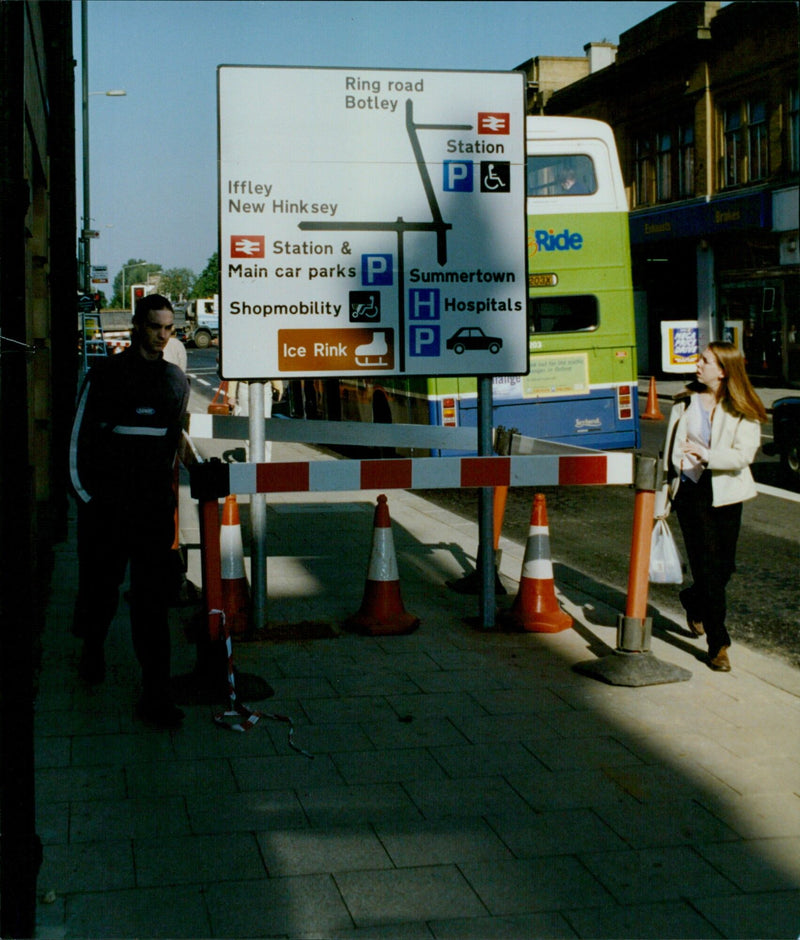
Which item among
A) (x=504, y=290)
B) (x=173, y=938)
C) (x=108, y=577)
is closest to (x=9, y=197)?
(x=173, y=938)

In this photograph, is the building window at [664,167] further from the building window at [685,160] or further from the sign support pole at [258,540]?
the sign support pole at [258,540]

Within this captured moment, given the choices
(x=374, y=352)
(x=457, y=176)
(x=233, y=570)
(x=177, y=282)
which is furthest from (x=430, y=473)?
(x=177, y=282)

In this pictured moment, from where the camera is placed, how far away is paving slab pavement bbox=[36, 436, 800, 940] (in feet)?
11.7

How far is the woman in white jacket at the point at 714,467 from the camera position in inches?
251

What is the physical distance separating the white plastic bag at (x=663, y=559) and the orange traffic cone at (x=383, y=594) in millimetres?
1451

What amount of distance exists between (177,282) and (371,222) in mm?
172352

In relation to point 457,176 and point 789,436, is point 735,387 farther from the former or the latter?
point 789,436

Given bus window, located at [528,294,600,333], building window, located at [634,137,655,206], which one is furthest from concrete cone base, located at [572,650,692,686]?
building window, located at [634,137,655,206]

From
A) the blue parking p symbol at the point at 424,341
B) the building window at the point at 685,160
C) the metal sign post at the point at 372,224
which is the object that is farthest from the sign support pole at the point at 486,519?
the building window at the point at 685,160

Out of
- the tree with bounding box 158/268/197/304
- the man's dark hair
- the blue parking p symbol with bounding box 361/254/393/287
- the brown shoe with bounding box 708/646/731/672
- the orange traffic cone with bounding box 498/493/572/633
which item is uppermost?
the tree with bounding box 158/268/197/304

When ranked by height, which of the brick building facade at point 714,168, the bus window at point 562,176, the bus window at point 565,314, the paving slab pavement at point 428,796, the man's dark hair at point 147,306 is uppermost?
the brick building facade at point 714,168

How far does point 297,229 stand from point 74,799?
3.51m

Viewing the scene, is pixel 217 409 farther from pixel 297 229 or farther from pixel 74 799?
pixel 74 799

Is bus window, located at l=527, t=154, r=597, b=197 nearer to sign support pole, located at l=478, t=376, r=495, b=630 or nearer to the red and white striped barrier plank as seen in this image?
sign support pole, located at l=478, t=376, r=495, b=630
